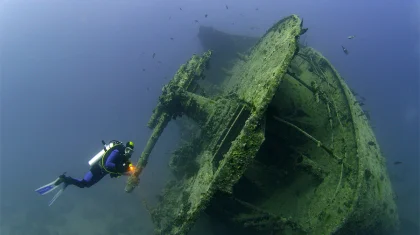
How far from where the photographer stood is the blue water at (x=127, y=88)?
74.5 ft

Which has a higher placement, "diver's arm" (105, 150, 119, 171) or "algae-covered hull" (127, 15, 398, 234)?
"algae-covered hull" (127, 15, 398, 234)

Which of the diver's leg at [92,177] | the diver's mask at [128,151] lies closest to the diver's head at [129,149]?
the diver's mask at [128,151]

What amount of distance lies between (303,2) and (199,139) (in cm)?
9456

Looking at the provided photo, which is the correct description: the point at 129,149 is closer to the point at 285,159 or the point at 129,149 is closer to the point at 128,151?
the point at 128,151

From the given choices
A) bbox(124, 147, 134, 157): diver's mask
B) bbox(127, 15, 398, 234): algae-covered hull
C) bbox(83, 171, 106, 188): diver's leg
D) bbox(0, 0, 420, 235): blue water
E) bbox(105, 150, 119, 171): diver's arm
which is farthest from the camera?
bbox(0, 0, 420, 235): blue water

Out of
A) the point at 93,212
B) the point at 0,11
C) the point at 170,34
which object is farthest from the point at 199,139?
the point at 0,11

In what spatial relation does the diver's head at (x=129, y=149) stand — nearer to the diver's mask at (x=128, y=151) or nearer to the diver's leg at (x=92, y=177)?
the diver's mask at (x=128, y=151)

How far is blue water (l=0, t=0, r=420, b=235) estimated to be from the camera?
2270 centimetres

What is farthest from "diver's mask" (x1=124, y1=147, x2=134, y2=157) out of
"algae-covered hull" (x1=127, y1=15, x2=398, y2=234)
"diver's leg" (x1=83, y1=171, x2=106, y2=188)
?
"diver's leg" (x1=83, y1=171, x2=106, y2=188)

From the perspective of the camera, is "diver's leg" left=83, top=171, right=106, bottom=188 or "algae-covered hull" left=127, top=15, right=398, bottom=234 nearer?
"algae-covered hull" left=127, top=15, right=398, bottom=234

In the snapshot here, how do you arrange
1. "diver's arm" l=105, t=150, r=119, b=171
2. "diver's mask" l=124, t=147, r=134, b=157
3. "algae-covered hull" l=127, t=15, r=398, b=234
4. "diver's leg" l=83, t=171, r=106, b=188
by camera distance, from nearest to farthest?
"algae-covered hull" l=127, t=15, r=398, b=234, "diver's arm" l=105, t=150, r=119, b=171, "diver's mask" l=124, t=147, r=134, b=157, "diver's leg" l=83, t=171, r=106, b=188

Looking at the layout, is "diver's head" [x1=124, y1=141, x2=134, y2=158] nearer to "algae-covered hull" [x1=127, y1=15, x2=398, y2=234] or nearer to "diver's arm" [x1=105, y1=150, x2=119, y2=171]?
"diver's arm" [x1=105, y1=150, x2=119, y2=171]

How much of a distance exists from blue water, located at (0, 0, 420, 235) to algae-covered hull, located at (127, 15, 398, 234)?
174cm

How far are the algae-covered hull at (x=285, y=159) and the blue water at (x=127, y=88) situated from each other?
174 centimetres
